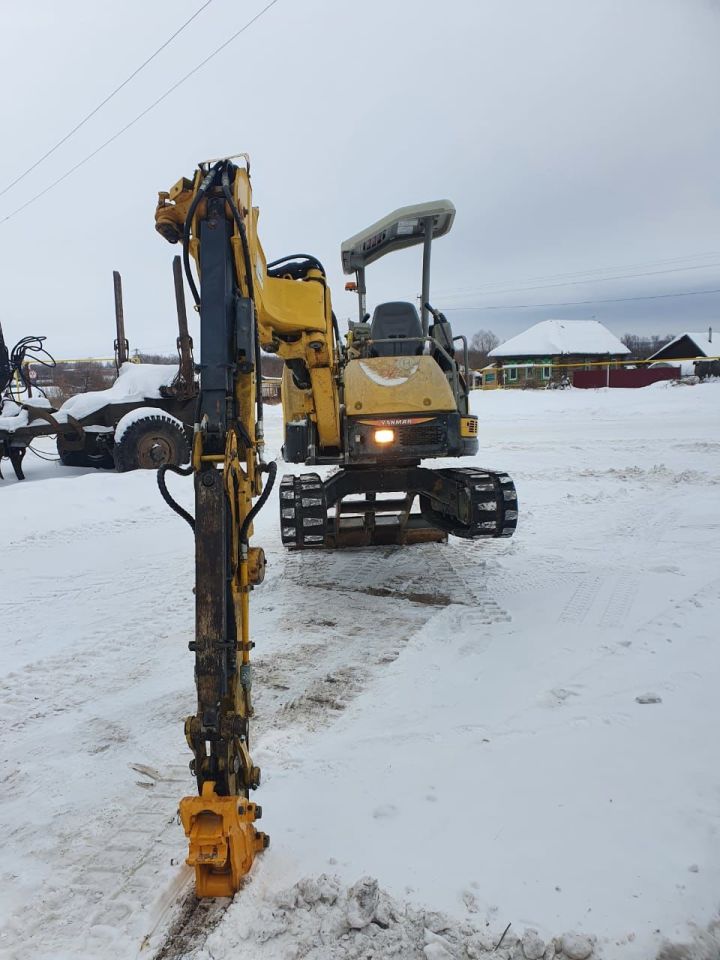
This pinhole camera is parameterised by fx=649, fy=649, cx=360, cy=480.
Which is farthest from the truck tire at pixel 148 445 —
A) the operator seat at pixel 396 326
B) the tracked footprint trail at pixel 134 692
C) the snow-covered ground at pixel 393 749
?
the operator seat at pixel 396 326

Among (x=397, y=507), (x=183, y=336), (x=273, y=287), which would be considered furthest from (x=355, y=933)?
(x=183, y=336)

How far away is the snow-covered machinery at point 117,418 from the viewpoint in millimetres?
11000

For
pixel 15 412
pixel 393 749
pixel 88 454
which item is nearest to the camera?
pixel 393 749

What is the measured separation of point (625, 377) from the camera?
3284cm

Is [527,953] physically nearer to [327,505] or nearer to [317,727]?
[317,727]

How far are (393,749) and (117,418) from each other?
33.6 ft

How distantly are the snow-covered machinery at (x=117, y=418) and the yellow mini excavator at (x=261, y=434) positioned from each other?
5392 mm

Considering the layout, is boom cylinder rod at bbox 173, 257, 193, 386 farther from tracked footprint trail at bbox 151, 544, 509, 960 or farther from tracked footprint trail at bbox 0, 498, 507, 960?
tracked footprint trail at bbox 151, 544, 509, 960

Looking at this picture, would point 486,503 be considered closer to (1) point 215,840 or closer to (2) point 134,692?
(2) point 134,692

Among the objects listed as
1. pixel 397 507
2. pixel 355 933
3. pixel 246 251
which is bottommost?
pixel 355 933

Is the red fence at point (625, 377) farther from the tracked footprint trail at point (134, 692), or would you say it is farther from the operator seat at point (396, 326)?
the tracked footprint trail at point (134, 692)

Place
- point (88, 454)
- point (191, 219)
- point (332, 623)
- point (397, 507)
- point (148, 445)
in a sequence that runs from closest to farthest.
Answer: point (191, 219) → point (332, 623) → point (397, 507) → point (148, 445) → point (88, 454)

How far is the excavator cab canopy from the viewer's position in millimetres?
6043

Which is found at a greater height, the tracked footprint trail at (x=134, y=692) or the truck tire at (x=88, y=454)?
the truck tire at (x=88, y=454)
